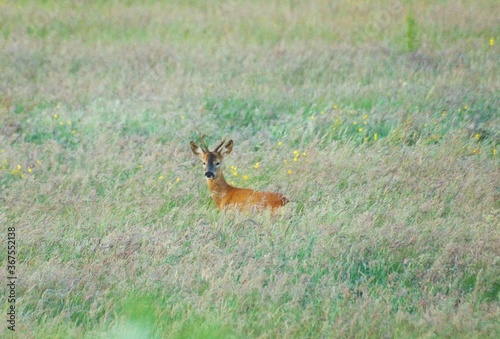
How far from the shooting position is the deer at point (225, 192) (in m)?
8.82

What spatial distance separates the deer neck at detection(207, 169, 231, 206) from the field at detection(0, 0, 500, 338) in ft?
0.47

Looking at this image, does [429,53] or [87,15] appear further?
[87,15]

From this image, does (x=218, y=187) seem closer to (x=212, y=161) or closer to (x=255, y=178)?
(x=212, y=161)

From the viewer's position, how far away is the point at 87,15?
20.6 metres

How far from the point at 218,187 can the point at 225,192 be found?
142mm

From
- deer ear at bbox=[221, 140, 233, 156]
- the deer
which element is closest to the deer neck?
the deer

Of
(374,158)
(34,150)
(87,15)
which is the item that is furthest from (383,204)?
(87,15)

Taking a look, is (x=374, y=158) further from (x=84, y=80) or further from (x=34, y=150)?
(x=84, y=80)

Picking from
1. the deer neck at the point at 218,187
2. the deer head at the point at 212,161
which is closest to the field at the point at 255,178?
the deer neck at the point at 218,187

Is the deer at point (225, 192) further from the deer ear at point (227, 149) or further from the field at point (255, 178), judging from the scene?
the field at point (255, 178)

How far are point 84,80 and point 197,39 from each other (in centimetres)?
415

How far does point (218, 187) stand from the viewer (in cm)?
967

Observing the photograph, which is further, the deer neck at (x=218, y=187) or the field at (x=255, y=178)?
the deer neck at (x=218, y=187)

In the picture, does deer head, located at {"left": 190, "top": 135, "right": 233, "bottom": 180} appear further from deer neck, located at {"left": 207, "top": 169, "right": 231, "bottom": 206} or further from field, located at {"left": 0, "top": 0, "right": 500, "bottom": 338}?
field, located at {"left": 0, "top": 0, "right": 500, "bottom": 338}
